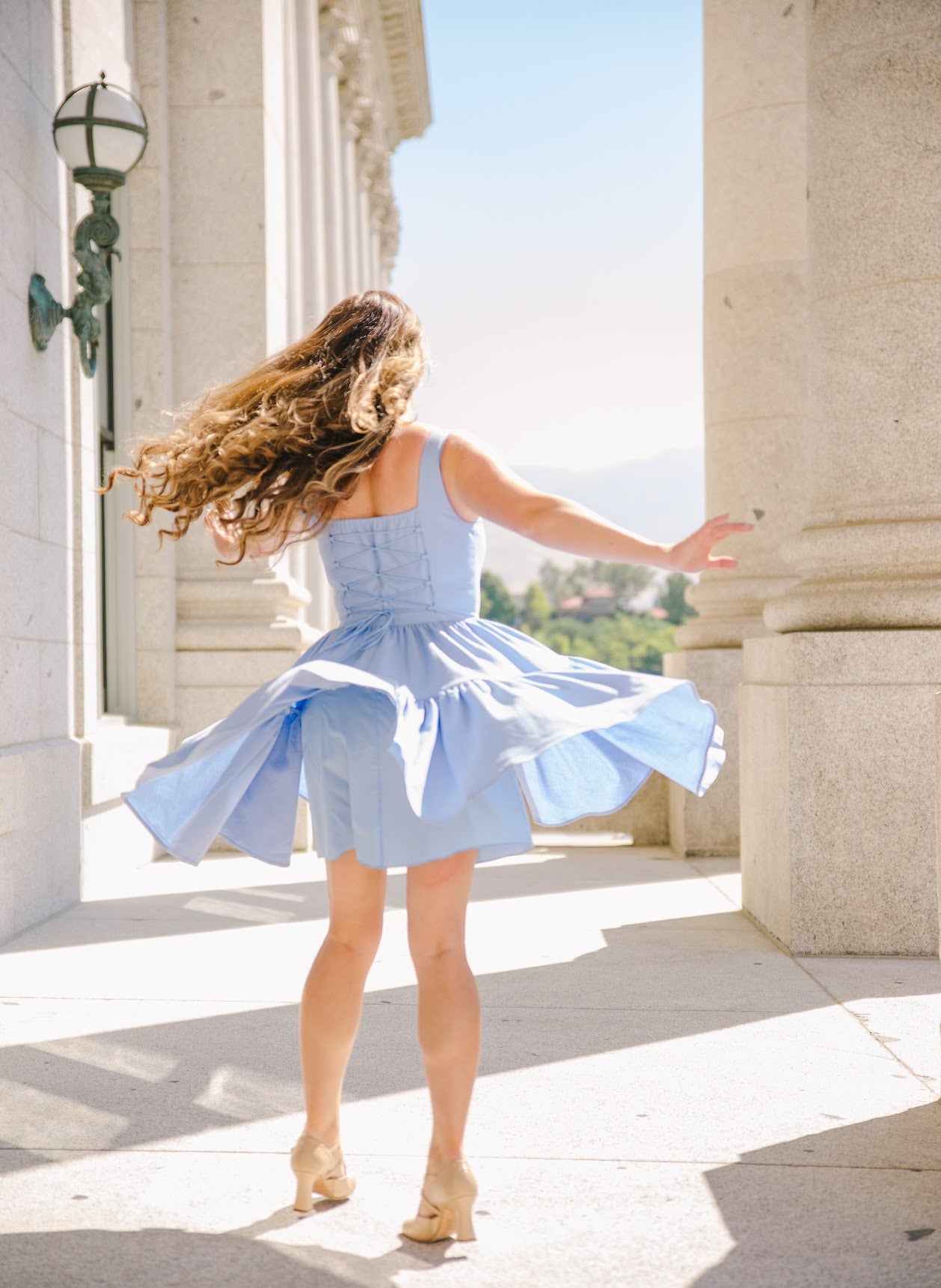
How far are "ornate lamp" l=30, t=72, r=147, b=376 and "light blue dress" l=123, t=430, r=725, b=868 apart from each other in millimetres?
4520

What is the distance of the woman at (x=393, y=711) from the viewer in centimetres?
315

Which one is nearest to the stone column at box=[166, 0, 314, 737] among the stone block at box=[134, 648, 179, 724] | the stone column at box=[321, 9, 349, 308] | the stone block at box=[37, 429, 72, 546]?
the stone block at box=[134, 648, 179, 724]

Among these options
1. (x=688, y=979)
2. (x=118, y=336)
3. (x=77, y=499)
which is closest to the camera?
(x=688, y=979)

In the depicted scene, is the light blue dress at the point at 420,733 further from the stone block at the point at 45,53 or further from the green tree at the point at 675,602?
the green tree at the point at 675,602

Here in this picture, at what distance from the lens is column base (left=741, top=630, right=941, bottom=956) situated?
249 inches

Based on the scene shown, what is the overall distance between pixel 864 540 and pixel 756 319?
4964mm

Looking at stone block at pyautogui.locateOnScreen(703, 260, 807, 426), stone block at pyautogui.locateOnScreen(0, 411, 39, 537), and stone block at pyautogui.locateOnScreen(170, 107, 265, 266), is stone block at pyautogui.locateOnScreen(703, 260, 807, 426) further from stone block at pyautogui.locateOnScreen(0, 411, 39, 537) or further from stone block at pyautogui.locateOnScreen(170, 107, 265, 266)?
Result: stone block at pyautogui.locateOnScreen(0, 411, 39, 537)

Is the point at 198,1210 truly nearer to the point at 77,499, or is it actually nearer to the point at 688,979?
the point at 688,979

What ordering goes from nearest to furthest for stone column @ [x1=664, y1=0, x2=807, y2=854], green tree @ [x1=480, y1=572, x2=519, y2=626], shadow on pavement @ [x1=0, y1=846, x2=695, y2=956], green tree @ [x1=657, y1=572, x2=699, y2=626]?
shadow on pavement @ [x1=0, y1=846, x2=695, y2=956]
stone column @ [x1=664, y1=0, x2=807, y2=854]
green tree @ [x1=480, y1=572, x2=519, y2=626]
green tree @ [x1=657, y1=572, x2=699, y2=626]

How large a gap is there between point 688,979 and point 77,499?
454cm

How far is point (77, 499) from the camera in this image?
27.1ft

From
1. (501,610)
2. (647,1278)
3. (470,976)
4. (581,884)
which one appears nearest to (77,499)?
(581,884)

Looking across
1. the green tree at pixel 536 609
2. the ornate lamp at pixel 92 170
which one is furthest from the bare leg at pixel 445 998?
the green tree at pixel 536 609

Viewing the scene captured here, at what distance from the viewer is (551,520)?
10.6 feet
